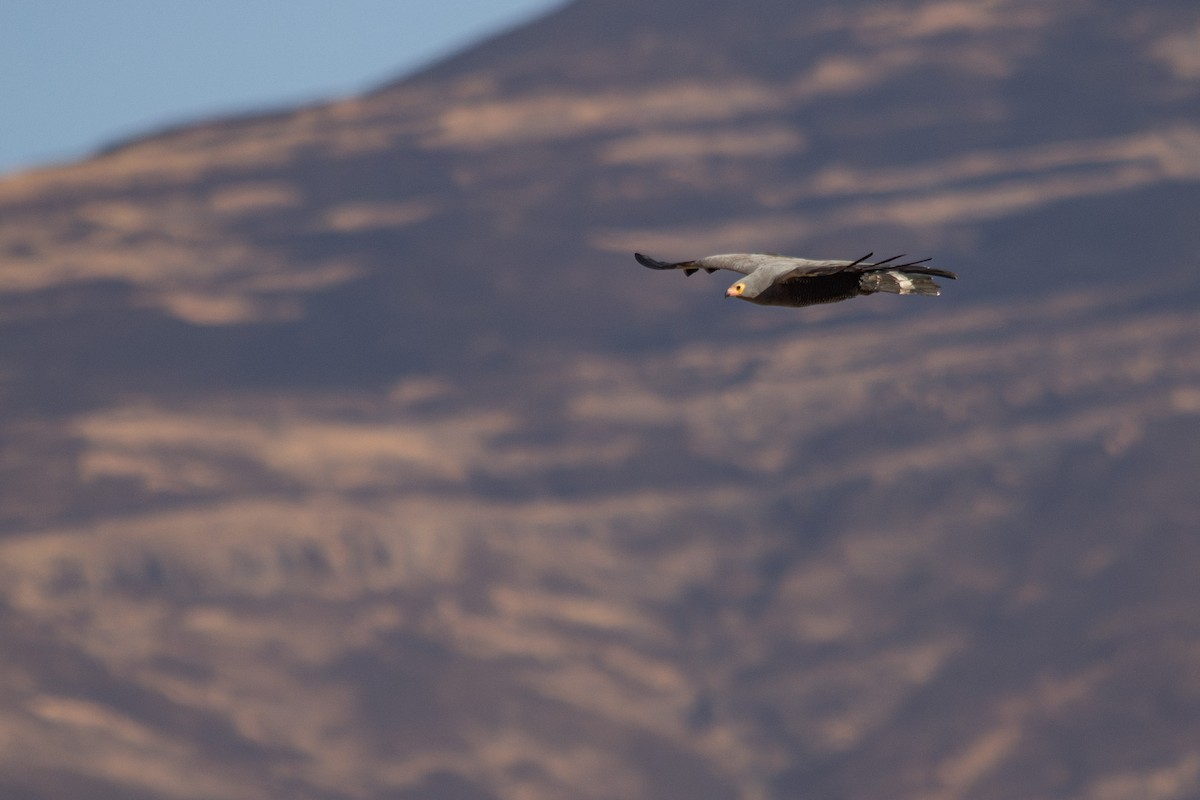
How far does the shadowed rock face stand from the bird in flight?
130 metres

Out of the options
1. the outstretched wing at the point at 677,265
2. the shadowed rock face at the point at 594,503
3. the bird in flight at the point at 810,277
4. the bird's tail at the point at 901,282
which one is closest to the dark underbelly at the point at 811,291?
the bird in flight at the point at 810,277

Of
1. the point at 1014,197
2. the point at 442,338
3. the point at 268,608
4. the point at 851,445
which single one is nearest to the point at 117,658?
the point at 268,608

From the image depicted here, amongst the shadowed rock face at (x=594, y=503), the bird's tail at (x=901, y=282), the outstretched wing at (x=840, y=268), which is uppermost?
the shadowed rock face at (x=594, y=503)

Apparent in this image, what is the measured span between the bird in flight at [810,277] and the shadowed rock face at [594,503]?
13021cm

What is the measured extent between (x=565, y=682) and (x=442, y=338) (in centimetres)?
4644

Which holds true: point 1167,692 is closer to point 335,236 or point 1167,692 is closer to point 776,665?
point 776,665

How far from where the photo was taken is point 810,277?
16797mm

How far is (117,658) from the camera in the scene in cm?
15588

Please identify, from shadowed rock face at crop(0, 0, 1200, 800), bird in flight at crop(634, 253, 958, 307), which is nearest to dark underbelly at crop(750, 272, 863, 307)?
bird in flight at crop(634, 253, 958, 307)

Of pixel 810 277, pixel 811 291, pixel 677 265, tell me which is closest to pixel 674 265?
pixel 677 265

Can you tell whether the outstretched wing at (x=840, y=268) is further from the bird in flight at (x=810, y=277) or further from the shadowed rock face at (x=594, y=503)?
the shadowed rock face at (x=594, y=503)

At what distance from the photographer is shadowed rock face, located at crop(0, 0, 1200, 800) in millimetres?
152000

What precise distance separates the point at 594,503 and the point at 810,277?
156165mm

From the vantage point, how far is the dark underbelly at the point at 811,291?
17.0 meters
